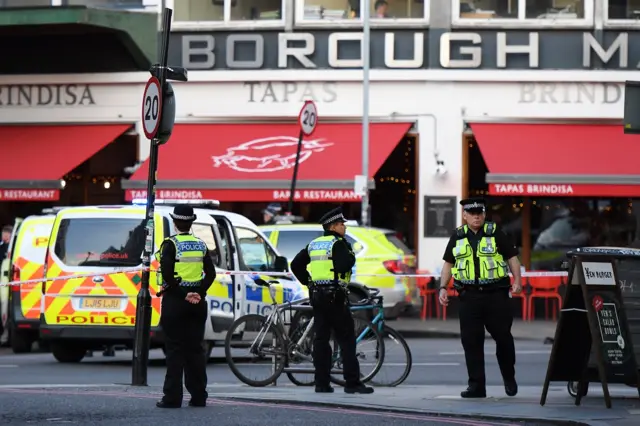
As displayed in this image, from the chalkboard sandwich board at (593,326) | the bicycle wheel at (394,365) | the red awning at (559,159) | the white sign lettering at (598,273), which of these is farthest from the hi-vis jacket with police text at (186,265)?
the red awning at (559,159)

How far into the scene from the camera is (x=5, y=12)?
28188 millimetres

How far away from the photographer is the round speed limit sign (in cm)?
2706

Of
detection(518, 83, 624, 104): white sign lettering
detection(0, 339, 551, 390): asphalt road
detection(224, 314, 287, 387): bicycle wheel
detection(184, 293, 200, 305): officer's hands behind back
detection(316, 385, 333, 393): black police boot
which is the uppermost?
detection(518, 83, 624, 104): white sign lettering

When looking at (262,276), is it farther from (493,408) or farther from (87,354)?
(493,408)

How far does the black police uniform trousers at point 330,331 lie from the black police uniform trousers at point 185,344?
1.66 m

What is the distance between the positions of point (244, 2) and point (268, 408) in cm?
1839

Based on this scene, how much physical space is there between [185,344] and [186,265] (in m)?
0.65

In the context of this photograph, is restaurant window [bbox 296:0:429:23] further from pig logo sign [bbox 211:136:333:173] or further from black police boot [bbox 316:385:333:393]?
black police boot [bbox 316:385:333:393]

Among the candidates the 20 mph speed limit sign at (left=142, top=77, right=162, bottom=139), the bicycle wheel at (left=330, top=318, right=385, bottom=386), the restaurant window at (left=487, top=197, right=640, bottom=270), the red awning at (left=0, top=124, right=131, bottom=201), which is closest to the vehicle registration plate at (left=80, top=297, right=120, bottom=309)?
the 20 mph speed limit sign at (left=142, top=77, right=162, bottom=139)

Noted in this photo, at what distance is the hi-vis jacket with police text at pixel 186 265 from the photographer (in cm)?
1271

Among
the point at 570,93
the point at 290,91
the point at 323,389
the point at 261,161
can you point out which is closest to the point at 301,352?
the point at 323,389

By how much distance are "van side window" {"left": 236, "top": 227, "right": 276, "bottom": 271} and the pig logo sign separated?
8974 millimetres

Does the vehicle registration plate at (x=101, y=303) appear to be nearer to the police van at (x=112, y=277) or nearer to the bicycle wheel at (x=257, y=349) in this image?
the police van at (x=112, y=277)

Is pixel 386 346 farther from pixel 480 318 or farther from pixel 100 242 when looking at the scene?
pixel 100 242
